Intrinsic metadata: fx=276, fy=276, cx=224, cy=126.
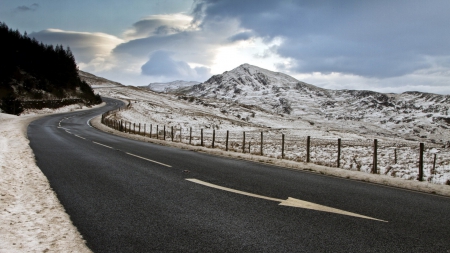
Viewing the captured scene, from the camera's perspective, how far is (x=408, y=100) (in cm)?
19362

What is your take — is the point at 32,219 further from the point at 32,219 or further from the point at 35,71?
the point at 35,71

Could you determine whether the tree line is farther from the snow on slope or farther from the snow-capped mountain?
the snow-capped mountain

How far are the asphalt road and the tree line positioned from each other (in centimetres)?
5888

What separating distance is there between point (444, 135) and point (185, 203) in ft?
Result: 431

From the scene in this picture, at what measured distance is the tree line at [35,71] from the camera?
57.9m

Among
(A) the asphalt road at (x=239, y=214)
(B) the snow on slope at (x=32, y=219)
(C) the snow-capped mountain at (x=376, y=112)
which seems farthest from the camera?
(C) the snow-capped mountain at (x=376, y=112)

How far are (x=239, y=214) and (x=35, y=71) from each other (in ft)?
263

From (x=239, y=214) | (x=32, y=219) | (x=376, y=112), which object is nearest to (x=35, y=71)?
(x=32, y=219)

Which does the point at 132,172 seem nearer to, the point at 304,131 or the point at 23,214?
Answer: the point at 23,214

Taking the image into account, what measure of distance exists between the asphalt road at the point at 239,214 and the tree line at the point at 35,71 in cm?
5888

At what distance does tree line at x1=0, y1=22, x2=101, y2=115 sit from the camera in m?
57.9

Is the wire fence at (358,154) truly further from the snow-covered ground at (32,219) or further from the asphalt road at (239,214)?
the snow-covered ground at (32,219)

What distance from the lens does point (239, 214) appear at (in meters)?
4.84

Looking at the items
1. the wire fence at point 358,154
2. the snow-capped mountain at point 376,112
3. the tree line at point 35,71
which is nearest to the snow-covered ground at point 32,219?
the wire fence at point 358,154
